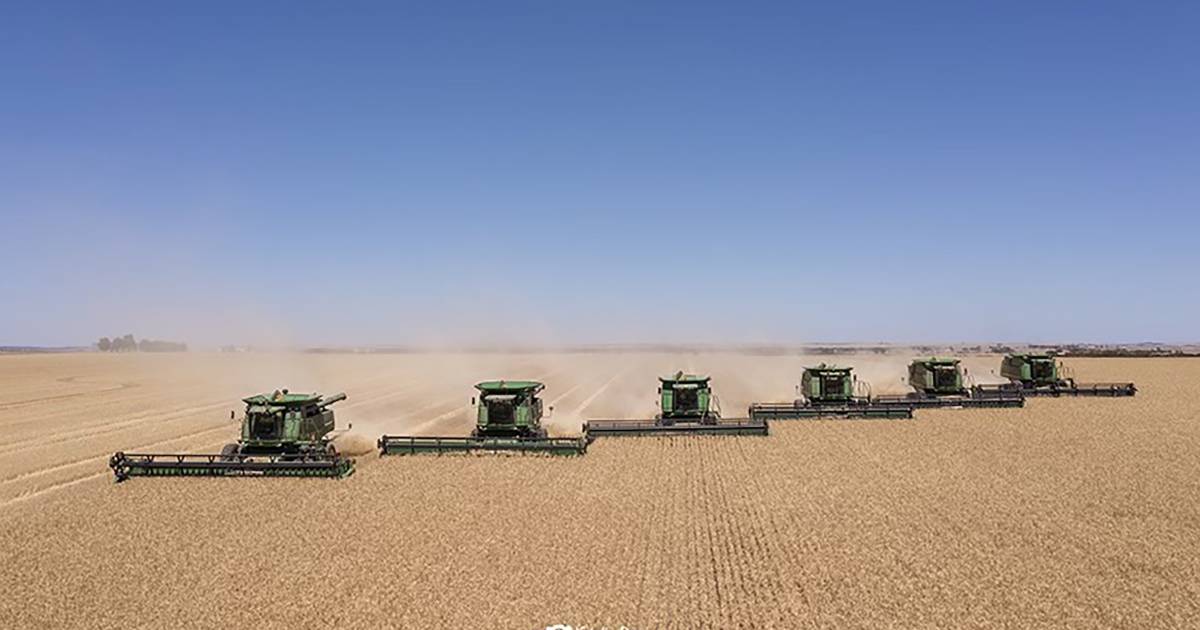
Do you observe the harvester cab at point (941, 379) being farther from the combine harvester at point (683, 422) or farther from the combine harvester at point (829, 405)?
the combine harvester at point (683, 422)

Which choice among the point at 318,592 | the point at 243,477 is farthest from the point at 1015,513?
the point at 243,477

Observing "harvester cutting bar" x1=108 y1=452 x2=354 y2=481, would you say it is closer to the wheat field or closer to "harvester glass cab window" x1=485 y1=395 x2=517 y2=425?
the wheat field

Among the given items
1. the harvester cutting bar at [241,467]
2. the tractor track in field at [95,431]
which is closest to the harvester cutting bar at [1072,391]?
the harvester cutting bar at [241,467]

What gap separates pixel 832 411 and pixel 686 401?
940cm

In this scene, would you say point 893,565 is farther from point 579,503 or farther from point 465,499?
point 465,499

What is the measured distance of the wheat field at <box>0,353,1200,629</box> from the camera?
12578mm

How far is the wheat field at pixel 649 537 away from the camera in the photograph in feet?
41.3

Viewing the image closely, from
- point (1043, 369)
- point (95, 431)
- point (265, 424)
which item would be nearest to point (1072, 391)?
point (1043, 369)

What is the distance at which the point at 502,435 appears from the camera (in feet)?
93.6

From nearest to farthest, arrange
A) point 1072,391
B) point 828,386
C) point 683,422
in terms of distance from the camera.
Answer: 1. point 683,422
2. point 828,386
3. point 1072,391

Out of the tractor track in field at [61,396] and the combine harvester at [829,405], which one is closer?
the combine harvester at [829,405]

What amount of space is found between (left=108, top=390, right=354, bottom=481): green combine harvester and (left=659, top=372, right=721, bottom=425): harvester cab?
1483 centimetres

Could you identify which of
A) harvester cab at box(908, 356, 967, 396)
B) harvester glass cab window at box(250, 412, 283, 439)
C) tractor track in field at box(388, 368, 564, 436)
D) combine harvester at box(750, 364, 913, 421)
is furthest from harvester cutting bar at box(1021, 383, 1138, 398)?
harvester glass cab window at box(250, 412, 283, 439)

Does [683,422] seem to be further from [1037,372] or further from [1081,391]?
[1081,391]
